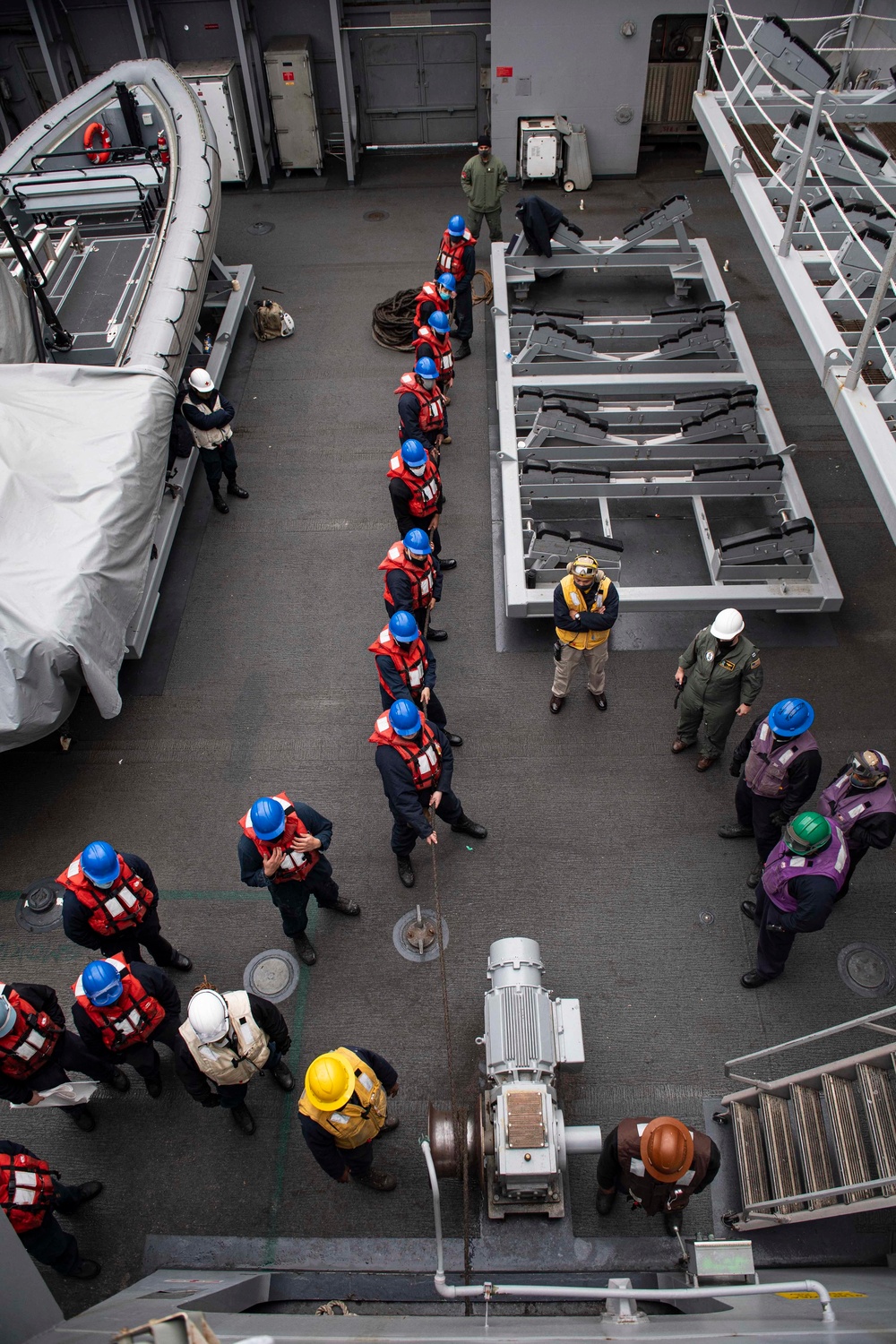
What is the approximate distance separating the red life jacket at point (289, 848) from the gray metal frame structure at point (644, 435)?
293cm

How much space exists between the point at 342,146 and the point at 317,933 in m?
13.4

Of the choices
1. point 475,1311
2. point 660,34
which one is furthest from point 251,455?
point 660,34

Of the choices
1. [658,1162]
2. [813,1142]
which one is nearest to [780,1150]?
[813,1142]

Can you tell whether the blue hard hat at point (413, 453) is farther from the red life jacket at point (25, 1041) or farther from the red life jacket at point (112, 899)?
the red life jacket at point (25, 1041)

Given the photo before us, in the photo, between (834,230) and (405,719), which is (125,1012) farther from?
(834,230)

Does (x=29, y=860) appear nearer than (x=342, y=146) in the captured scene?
Yes

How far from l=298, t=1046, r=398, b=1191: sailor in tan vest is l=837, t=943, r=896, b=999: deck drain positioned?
2.91 meters

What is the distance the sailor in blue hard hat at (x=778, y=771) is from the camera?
5.04m

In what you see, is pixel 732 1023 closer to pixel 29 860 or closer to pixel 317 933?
pixel 317 933

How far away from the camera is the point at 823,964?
526 cm

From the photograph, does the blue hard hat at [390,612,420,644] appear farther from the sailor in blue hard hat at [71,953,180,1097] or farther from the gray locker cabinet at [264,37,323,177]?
the gray locker cabinet at [264,37,323,177]

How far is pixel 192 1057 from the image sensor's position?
165 inches

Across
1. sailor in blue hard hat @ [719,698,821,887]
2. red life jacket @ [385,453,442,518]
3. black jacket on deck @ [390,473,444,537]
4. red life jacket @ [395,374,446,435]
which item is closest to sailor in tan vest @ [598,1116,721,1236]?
sailor in blue hard hat @ [719,698,821,887]

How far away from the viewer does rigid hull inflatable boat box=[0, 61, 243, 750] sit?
5.85 metres
